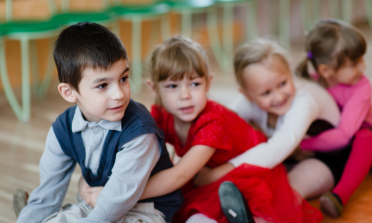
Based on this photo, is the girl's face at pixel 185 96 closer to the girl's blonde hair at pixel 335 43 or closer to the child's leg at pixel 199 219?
the child's leg at pixel 199 219

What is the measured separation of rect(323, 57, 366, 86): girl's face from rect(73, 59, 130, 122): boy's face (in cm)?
98

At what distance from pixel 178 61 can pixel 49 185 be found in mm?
544

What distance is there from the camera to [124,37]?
3.68 m

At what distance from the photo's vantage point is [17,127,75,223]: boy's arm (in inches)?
43.6

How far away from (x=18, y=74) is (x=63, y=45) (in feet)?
7.53

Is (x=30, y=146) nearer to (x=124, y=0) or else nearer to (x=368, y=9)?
(x=124, y=0)

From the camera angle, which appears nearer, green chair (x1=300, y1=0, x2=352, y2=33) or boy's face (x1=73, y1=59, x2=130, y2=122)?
boy's face (x1=73, y1=59, x2=130, y2=122)

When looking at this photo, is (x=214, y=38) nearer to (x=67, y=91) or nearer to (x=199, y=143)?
(x=199, y=143)

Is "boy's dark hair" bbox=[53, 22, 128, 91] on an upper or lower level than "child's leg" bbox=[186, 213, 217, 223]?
upper

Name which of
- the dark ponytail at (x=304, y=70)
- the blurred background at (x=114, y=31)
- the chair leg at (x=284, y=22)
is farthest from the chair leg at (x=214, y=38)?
the dark ponytail at (x=304, y=70)

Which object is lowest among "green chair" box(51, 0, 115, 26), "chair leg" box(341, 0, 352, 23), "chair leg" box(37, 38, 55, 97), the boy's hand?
"chair leg" box(37, 38, 55, 97)

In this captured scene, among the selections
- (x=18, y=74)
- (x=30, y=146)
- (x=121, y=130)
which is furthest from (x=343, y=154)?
(x=18, y=74)

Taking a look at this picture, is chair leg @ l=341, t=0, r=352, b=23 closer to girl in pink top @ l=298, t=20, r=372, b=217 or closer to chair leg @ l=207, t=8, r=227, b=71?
chair leg @ l=207, t=8, r=227, b=71

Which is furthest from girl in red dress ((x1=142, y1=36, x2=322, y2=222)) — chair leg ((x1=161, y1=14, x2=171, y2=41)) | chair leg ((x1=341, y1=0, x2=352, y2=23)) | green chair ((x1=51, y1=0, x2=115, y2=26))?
chair leg ((x1=341, y1=0, x2=352, y2=23))
